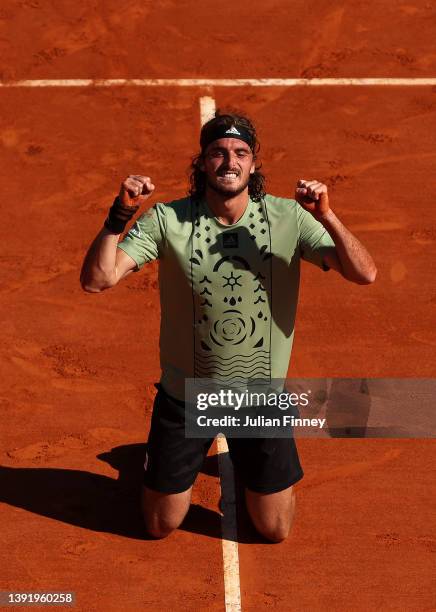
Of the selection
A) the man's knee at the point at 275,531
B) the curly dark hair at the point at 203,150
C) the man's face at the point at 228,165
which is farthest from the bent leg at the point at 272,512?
the man's face at the point at 228,165

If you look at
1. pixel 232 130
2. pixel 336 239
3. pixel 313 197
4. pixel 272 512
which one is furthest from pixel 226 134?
pixel 272 512

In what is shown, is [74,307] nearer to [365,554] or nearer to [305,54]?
[365,554]

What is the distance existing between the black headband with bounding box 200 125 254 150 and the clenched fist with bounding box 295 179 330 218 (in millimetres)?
696

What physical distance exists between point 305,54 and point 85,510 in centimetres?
705

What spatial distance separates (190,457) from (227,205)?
5.76 feet

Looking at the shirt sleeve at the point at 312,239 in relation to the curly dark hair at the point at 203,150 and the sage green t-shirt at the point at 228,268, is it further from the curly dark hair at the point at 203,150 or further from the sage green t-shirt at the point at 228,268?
the curly dark hair at the point at 203,150

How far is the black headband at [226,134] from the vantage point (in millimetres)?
8016

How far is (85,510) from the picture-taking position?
9.16 meters

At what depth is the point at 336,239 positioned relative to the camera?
7.77 m

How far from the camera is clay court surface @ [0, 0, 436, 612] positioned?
28.6 ft

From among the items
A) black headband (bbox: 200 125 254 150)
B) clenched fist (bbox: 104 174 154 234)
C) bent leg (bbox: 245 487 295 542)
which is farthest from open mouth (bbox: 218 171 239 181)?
bent leg (bbox: 245 487 295 542)

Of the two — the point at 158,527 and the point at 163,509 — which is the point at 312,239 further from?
the point at 158,527

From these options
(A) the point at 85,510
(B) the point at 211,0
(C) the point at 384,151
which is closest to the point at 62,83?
(B) the point at 211,0

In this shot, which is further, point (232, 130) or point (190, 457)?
point (190, 457)
